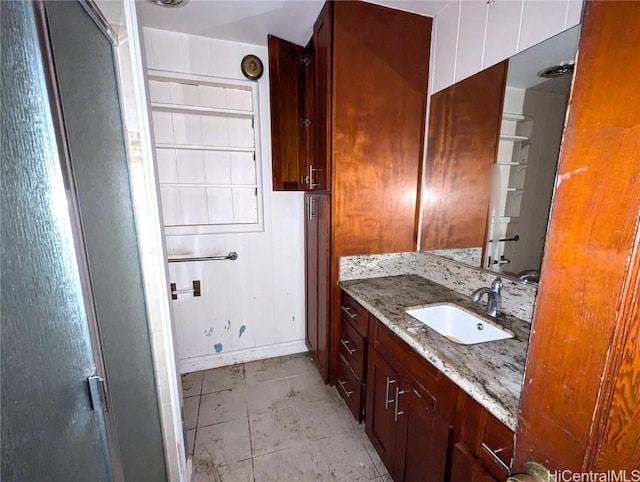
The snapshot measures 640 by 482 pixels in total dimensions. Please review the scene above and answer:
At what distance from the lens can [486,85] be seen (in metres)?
1.36

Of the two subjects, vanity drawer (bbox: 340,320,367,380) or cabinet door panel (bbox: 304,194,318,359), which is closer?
vanity drawer (bbox: 340,320,367,380)

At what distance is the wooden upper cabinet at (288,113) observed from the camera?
6.14 ft

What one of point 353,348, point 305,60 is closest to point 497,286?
point 353,348

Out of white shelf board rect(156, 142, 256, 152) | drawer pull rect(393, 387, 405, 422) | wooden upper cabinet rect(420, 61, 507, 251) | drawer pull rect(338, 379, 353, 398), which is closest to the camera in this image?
drawer pull rect(393, 387, 405, 422)

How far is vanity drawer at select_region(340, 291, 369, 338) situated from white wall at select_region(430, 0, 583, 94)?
1.35 meters

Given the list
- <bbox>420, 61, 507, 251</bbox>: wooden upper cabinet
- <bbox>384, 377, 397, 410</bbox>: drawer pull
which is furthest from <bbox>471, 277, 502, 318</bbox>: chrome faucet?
<bbox>384, 377, 397, 410</bbox>: drawer pull

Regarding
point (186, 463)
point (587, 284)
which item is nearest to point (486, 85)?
point (587, 284)

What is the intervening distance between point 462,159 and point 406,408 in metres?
1.30

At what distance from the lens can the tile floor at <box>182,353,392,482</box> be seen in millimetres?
1404

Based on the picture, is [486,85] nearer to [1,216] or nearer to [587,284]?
[587,284]

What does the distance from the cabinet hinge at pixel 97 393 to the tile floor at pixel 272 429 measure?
0.95m

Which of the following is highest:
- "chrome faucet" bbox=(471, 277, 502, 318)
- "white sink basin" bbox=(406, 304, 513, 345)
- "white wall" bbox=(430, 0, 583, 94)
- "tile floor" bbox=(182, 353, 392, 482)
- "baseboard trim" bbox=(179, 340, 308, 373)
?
"white wall" bbox=(430, 0, 583, 94)

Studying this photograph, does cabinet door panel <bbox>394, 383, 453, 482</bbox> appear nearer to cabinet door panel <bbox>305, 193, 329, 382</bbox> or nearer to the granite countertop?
the granite countertop

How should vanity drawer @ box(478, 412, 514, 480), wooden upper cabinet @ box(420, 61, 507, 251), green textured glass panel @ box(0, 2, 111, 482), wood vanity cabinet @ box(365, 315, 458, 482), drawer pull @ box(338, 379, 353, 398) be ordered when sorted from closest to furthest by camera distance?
green textured glass panel @ box(0, 2, 111, 482)
vanity drawer @ box(478, 412, 514, 480)
wood vanity cabinet @ box(365, 315, 458, 482)
wooden upper cabinet @ box(420, 61, 507, 251)
drawer pull @ box(338, 379, 353, 398)
